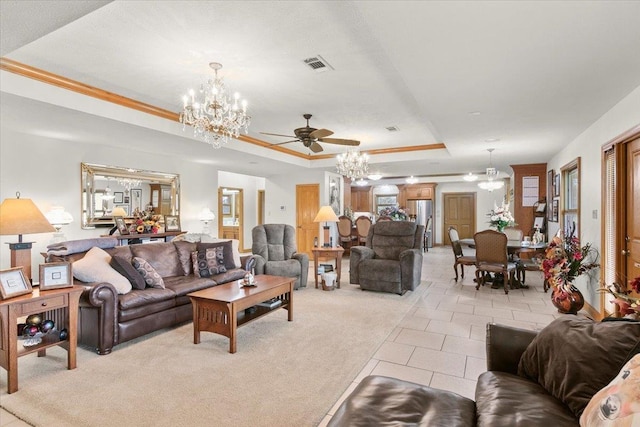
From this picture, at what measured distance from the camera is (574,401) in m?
1.42

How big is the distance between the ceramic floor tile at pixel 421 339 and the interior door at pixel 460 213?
918 cm

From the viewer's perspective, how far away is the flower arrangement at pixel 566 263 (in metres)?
3.86

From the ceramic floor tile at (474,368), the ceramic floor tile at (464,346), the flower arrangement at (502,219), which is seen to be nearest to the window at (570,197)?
the flower arrangement at (502,219)

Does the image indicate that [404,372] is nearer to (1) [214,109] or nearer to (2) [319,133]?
(2) [319,133]

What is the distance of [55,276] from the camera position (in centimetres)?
277

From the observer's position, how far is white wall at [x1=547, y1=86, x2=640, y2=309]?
3.25 meters

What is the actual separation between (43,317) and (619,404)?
3.78 metres

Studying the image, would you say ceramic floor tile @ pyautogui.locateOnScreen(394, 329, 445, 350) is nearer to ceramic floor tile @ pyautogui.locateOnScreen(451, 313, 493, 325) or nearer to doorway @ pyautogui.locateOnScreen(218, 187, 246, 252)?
ceramic floor tile @ pyautogui.locateOnScreen(451, 313, 493, 325)

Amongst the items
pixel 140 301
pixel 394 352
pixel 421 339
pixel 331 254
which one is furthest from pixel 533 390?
pixel 331 254

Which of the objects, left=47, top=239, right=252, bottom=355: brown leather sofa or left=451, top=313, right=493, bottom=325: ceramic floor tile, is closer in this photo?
left=47, top=239, right=252, bottom=355: brown leather sofa

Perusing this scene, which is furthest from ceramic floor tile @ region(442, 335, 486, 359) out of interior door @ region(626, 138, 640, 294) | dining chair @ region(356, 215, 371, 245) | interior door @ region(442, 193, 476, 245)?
interior door @ region(442, 193, 476, 245)

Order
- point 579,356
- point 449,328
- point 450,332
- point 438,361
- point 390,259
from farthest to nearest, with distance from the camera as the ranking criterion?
point 390,259
point 449,328
point 450,332
point 438,361
point 579,356

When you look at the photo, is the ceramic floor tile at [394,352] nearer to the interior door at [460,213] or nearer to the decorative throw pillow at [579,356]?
the decorative throw pillow at [579,356]

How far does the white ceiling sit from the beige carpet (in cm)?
232
